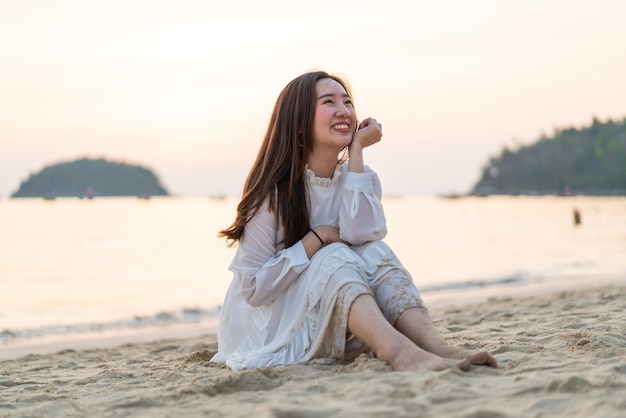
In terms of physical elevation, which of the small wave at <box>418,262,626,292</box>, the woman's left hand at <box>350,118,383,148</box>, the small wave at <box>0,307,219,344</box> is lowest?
the small wave at <box>418,262,626,292</box>

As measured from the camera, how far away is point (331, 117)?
144 inches

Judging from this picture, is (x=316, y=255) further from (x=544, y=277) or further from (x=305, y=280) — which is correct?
(x=544, y=277)

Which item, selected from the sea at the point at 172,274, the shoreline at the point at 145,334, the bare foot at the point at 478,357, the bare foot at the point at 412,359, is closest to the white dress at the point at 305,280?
the bare foot at the point at 412,359

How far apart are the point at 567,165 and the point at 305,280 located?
120126mm

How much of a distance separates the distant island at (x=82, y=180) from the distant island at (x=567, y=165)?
65.2 m

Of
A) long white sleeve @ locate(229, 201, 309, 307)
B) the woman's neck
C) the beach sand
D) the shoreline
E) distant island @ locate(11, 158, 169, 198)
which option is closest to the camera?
the beach sand

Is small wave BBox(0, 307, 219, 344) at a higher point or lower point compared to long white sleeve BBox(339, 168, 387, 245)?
lower

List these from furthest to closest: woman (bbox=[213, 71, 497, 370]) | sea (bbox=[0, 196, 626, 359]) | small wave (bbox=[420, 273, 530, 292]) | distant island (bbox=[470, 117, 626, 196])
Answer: distant island (bbox=[470, 117, 626, 196]) → small wave (bbox=[420, 273, 530, 292]) → sea (bbox=[0, 196, 626, 359]) → woman (bbox=[213, 71, 497, 370])

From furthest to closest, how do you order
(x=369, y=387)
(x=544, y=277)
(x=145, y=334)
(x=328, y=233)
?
(x=544, y=277) < (x=145, y=334) < (x=328, y=233) < (x=369, y=387)

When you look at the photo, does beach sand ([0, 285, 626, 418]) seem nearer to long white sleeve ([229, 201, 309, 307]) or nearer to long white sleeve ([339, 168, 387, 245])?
long white sleeve ([229, 201, 309, 307])

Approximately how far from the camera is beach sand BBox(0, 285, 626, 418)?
92.4 inches

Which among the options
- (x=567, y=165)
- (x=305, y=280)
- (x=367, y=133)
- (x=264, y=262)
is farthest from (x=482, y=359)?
(x=567, y=165)

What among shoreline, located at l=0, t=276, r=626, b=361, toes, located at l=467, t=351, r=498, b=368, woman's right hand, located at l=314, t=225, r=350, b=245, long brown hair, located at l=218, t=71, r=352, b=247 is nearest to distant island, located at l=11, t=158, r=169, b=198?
shoreline, located at l=0, t=276, r=626, b=361

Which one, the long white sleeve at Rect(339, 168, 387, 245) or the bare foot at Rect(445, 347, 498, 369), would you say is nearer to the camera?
the bare foot at Rect(445, 347, 498, 369)
